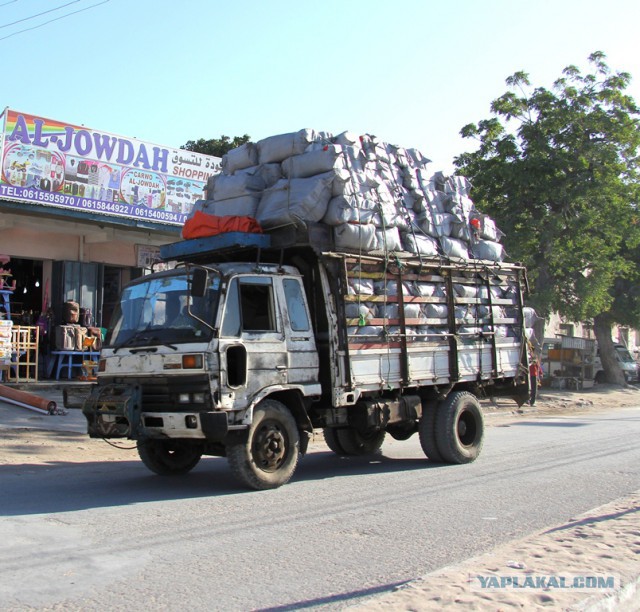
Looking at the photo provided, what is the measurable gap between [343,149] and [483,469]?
14.9ft

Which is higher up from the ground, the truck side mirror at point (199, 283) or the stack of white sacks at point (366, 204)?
the stack of white sacks at point (366, 204)

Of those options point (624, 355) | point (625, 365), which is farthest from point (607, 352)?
point (624, 355)

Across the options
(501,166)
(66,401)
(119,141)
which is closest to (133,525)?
(66,401)

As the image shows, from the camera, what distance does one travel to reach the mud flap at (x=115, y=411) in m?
6.90

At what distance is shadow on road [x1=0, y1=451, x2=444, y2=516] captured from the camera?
6805 millimetres

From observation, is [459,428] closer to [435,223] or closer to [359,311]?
[359,311]

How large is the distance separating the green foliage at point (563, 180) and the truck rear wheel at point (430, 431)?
14026 millimetres

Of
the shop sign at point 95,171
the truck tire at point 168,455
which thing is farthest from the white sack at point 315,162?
the shop sign at point 95,171

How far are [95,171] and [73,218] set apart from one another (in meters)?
1.19

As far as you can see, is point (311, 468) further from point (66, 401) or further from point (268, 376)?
point (66, 401)

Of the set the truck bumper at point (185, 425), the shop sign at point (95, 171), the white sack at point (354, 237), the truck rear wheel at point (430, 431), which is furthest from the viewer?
the shop sign at point (95, 171)

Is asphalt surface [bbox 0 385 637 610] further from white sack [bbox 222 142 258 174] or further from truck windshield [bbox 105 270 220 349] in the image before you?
white sack [bbox 222 142 258 174]

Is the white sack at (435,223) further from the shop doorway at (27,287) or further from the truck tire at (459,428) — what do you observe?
the shop doorway at (27,287)

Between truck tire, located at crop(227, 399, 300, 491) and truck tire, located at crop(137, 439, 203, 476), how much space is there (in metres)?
1.05
